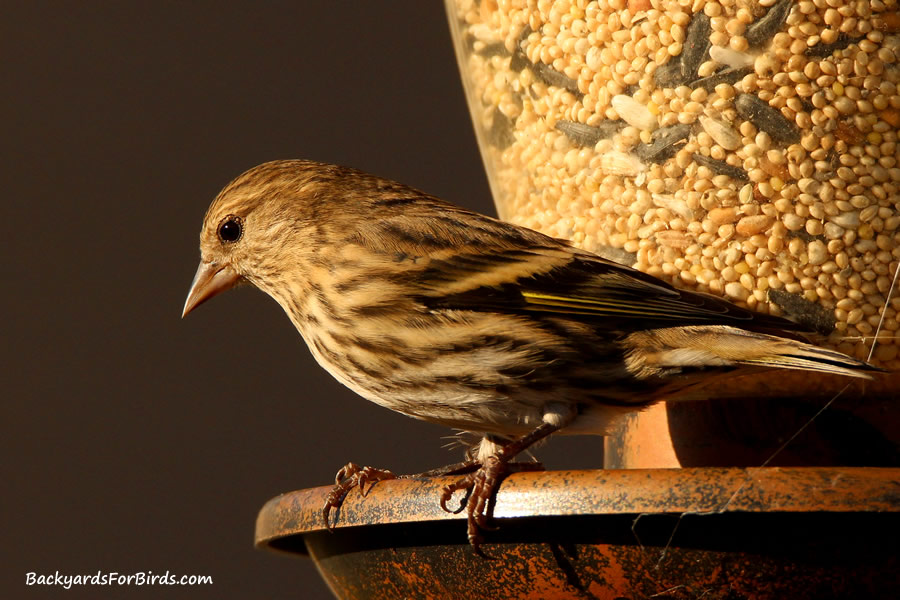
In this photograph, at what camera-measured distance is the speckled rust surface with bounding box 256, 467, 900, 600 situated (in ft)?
6.38

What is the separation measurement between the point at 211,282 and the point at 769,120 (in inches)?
58.6

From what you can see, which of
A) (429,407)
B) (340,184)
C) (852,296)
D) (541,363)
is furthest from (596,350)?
(340,184)

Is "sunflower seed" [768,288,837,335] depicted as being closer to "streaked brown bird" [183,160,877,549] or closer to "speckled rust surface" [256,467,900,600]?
"streaked brown bird" [183,160,877,549]

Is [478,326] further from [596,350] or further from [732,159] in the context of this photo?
[732,159]

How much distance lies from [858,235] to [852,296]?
0.13 metres

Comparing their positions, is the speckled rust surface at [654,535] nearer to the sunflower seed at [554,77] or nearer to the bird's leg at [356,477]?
the bird's leg at [356,477]

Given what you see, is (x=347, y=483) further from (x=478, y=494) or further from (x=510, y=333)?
(x=510, y=333)

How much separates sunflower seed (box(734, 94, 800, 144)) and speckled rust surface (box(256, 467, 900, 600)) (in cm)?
92

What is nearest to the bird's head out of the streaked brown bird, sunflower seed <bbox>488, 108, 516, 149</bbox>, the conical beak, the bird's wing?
the conical beak

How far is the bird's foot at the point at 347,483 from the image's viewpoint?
7.55ft

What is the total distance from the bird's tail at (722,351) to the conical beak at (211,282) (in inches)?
45.6

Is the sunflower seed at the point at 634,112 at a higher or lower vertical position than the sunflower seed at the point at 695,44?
lower

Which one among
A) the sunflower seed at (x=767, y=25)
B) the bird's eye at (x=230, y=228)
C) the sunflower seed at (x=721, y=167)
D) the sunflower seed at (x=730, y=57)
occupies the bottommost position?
the sunflower seed at (x=721, y=167)

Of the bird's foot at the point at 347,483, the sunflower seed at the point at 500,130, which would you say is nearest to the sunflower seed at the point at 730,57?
the sunflower seed at the point at 500,130
